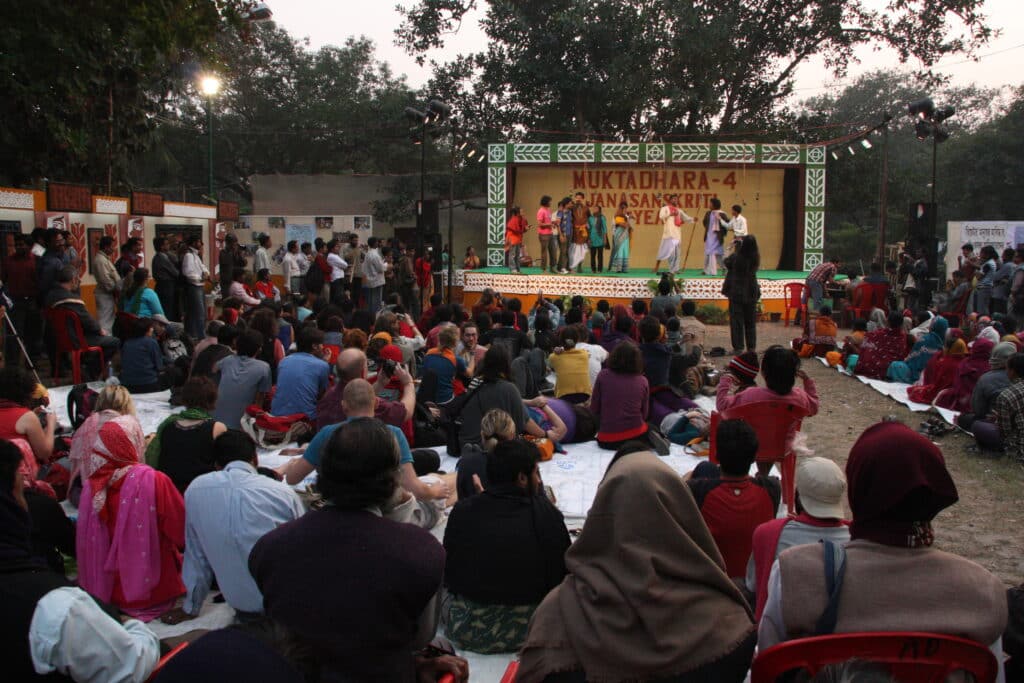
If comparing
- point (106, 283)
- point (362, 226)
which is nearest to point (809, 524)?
point (106, 283)

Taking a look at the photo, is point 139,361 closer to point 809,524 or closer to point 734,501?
point 734,501

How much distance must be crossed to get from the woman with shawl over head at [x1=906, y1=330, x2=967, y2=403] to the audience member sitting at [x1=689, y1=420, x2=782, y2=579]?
5376 mm

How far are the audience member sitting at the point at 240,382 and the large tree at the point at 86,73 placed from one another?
12.8 ft

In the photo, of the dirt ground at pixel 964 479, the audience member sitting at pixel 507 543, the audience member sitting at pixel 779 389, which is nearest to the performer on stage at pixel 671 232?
the dirt ground at pixel 964 479

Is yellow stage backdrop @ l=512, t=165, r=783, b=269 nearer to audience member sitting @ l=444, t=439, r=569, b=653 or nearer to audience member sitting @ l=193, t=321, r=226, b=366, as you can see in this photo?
audience member sitting @ l=193, t=321, r=226, b=366

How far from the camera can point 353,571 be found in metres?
2.18

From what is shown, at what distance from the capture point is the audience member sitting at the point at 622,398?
634cm

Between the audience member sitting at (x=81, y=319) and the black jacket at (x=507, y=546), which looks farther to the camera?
the audience member sitting at (x=81, y=319)

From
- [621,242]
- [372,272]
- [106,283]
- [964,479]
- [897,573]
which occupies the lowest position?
[964,479]

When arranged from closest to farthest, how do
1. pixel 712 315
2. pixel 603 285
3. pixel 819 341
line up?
pixel 819 341 → pixel 712 315 → pixel 603 285

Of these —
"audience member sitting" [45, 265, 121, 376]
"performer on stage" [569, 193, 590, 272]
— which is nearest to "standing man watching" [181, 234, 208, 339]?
"audience member sitting" [45, 265, 121, 376]

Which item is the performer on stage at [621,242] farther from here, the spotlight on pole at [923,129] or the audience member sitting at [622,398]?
the audience member sitting at [622,398]

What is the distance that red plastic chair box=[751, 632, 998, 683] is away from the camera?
2.07m

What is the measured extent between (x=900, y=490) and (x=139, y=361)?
7453 millimetres
